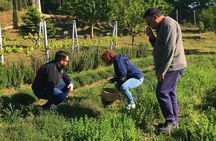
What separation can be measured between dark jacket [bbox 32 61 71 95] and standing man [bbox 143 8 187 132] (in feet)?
7.68

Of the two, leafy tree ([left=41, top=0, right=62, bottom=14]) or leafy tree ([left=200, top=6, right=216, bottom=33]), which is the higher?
leafy tree ([left=41, top=0, right=62, bottom=14])

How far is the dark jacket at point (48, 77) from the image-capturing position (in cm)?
735

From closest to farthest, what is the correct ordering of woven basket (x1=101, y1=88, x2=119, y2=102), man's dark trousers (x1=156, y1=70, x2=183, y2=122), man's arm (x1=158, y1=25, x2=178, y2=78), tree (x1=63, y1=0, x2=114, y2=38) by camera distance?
man's arm (x1=158, y1=25, x2=178, y2=78)
man's dark trousers (x1=156, y1=70, x2=183, y2=122)
woven basket (x1=101, y1=88, x2=119, y2=102)
tree (x1=63, y1=0, x2=114, y2=38)

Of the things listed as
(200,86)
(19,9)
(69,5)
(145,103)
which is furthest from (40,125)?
(19,9)

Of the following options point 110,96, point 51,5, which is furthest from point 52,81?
point 51,5

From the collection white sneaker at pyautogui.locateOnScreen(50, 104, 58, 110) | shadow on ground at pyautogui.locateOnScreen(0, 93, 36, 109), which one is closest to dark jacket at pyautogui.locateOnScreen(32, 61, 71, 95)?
white sneaker at pyautogui.locateOnScreen(50, 104, 58, 110)

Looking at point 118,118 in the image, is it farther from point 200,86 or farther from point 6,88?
point 6,88

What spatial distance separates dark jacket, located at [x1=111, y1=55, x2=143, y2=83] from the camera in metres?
7.03

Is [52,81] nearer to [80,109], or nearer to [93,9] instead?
[80,109]

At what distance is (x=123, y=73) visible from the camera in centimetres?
711

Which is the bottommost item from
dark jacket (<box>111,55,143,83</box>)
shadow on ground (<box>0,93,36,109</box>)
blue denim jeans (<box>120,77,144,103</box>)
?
shadow on ground (<box>0,93,36,109</box>)

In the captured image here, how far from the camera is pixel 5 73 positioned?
10.9 metres

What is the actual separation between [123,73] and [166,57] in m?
1.75

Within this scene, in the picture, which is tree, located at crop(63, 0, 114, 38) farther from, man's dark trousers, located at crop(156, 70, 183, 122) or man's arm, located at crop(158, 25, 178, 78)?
man's arm, located at crop(158, 25, 178, 78)
